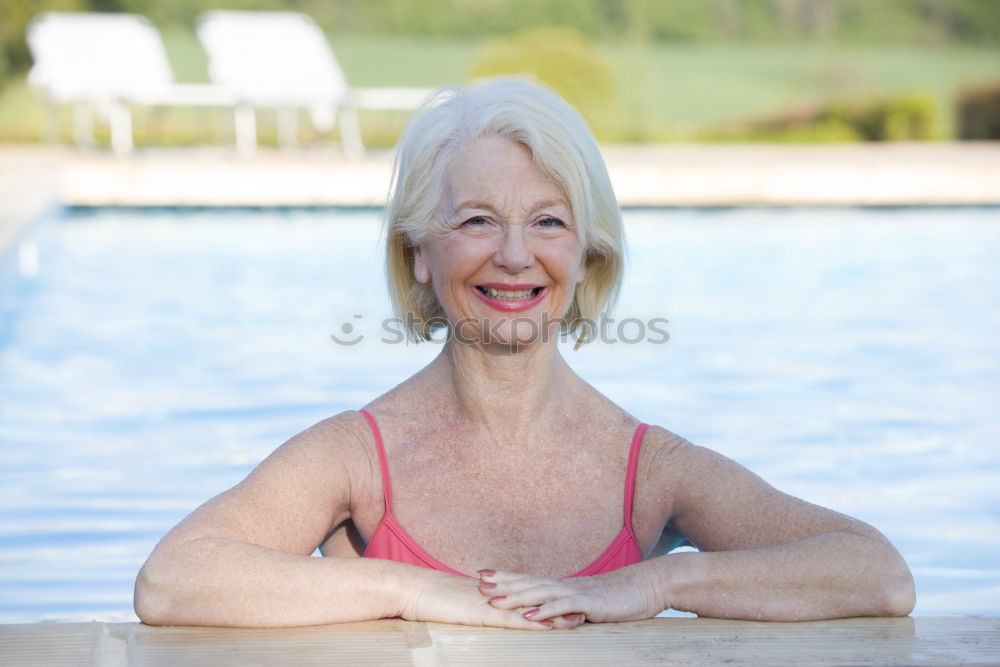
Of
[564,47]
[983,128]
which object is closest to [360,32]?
[564,47]

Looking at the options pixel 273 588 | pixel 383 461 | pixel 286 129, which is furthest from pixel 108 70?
pixel 273 588

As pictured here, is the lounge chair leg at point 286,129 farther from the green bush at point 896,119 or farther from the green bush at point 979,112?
the green bush at point 979,112

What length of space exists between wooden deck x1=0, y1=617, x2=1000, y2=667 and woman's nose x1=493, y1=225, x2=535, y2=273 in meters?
0.63

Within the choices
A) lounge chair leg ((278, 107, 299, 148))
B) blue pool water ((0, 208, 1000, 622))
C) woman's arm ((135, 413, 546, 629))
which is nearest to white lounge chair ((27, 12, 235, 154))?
lounge chair leg ((278, 107, 299, 148))

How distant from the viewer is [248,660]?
1903 mm

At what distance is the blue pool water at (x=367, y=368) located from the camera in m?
4.34

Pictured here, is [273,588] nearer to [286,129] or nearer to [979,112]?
[286,129]

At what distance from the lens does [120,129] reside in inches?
535

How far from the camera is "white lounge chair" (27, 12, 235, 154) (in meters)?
13.3

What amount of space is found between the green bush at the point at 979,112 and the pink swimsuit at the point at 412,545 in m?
16.7

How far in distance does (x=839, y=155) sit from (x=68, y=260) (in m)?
8.36

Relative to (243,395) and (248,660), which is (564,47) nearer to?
(243,395)

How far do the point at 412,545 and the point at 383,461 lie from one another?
0.16 meters

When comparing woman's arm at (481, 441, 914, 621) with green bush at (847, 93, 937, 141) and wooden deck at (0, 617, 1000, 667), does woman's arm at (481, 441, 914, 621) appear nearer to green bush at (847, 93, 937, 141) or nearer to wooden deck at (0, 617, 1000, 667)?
wooden deck at (0, 617, 1000, 667)
